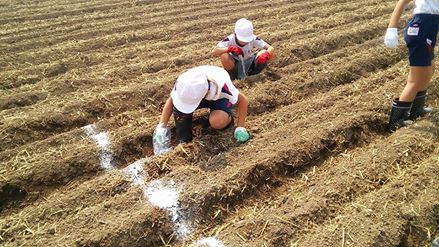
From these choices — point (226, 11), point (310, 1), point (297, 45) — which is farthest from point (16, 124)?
point (310, 1)

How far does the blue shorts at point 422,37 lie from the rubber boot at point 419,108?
394mm

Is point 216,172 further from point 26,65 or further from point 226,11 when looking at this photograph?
point 226,11

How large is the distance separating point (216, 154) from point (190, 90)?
699 mm

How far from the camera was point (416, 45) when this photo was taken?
379 centimetres

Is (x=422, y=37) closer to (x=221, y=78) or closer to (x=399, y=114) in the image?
(x=399, y=114)

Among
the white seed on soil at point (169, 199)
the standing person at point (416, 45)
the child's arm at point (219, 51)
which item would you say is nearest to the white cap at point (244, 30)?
the child's arm at point (219, 51)

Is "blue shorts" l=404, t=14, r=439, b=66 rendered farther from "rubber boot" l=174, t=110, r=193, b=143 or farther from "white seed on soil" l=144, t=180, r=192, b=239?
"white seed on soil" l=144, t=180, r=192, b=239

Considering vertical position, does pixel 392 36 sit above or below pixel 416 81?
above

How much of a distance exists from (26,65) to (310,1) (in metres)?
6.02

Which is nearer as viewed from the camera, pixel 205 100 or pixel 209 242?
pixel 209 242

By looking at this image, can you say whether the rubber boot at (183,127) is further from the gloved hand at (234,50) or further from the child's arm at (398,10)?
the child's arm at (398,10)

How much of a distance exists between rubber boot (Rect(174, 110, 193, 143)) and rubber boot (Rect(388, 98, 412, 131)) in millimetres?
2044

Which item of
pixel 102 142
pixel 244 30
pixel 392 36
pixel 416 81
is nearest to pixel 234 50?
pixel 244 30

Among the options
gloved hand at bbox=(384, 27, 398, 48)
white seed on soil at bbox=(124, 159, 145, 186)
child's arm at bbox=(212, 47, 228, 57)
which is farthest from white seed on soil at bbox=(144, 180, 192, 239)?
gloved hand at bbox=(384, 27, 398, 48)
